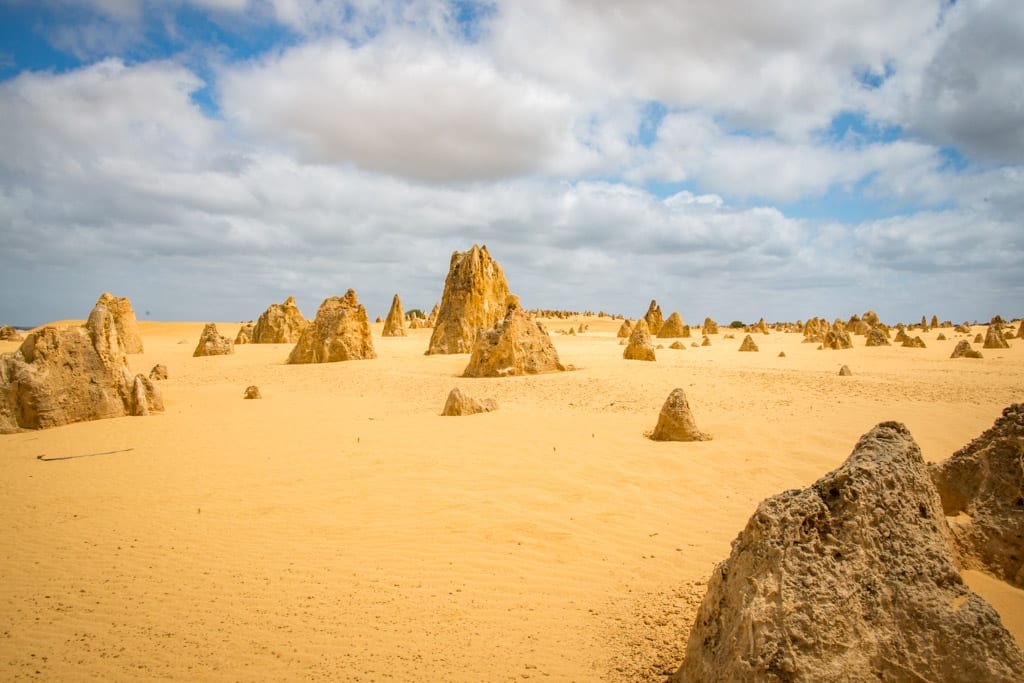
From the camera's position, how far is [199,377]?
50.1 feet

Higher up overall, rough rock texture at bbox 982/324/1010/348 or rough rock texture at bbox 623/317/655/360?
rough rock texture at bbox 982/324/1010/348

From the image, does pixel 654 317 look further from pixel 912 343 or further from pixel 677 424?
pixel 677 424

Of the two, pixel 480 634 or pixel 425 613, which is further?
pixel 425 613

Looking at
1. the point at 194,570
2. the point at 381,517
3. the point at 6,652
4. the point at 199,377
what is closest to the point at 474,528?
the point at 381,517

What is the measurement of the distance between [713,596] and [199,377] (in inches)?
622

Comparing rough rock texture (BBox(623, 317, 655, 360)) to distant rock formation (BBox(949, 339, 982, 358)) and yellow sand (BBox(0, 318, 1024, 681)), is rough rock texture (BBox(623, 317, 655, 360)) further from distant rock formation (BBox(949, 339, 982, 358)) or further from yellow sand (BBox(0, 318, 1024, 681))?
distant rock formation (BBox(949, 339, 982, 358))

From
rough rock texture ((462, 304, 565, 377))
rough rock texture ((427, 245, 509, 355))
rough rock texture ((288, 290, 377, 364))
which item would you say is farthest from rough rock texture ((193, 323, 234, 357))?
rough rock texture ((462, 304, 565, 377))

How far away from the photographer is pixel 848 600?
2201 millimetres

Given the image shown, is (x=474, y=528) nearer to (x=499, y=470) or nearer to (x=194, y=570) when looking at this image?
(x=499, y=470)

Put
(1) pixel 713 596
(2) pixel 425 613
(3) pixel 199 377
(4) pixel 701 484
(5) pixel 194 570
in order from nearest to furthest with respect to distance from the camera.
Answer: (1) pixel 713 596, (2) pixel 425 613, (5) pixel 194 570, (4) pixel 701 484, (3) pixel 199 377

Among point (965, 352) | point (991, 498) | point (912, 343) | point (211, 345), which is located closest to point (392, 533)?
point (991, 498)

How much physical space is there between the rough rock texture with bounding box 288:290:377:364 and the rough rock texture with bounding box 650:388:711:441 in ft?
42.7

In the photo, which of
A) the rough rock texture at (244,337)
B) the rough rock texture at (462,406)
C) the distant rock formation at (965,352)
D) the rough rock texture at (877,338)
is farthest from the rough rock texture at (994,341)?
the rough rock texture at (244,337)

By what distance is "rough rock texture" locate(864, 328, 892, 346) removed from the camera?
85.7 feet
